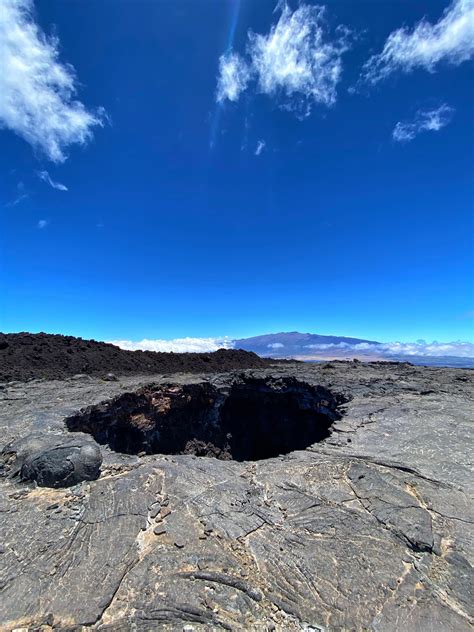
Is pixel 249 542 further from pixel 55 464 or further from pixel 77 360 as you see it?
pixel 77 360

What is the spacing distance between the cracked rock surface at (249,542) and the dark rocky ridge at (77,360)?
8241 mm

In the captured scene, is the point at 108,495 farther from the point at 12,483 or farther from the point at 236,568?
the point at 236,568

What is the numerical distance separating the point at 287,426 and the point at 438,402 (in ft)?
22.3

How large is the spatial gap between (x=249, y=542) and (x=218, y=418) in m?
10.6

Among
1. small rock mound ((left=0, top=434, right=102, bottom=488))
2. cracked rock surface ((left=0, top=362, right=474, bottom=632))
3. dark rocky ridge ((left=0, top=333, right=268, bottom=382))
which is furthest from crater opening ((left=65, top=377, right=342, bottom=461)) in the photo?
dark rocky ridge ((left=0, top=333, right=268, bottom=382))

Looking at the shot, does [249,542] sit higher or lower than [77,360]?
lower

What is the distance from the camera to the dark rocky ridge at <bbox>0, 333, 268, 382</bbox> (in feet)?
45.6

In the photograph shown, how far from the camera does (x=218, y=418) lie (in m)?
14.0

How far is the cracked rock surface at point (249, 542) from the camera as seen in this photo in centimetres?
282

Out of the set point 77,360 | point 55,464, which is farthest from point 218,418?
point 55,464

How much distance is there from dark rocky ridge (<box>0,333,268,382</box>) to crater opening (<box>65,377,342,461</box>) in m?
4.53

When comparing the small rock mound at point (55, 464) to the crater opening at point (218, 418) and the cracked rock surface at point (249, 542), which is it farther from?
the crater opening at point (218, 418)

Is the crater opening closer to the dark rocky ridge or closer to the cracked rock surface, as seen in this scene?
the cracked rock surface

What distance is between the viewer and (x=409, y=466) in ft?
18.0
